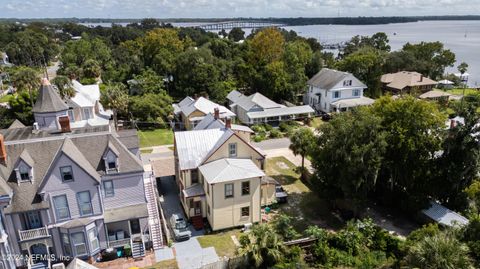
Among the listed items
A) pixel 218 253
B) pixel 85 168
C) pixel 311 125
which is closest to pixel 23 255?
pixel 85 168

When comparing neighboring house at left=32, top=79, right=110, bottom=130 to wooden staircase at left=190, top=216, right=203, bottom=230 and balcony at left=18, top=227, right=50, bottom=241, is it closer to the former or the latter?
balcony at left=18, top=227, right=50, bottom=241

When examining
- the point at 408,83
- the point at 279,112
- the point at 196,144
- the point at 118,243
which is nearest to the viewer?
the point at 118,243

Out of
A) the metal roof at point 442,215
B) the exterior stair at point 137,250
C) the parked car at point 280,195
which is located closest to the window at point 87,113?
the exterior stair at point 137,250

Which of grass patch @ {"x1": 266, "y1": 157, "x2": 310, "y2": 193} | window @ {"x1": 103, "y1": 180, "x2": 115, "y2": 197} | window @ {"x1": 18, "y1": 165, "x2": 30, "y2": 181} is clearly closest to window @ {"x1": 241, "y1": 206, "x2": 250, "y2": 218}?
grass patch @ {"x1": 266, "y1": 157, "x2": 310, "y2": 193}

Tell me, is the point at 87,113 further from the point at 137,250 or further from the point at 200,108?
the point at 137,250

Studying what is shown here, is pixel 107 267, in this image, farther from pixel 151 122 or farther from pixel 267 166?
pixel 151 122

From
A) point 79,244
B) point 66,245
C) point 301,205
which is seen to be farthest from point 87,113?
point 301,205
